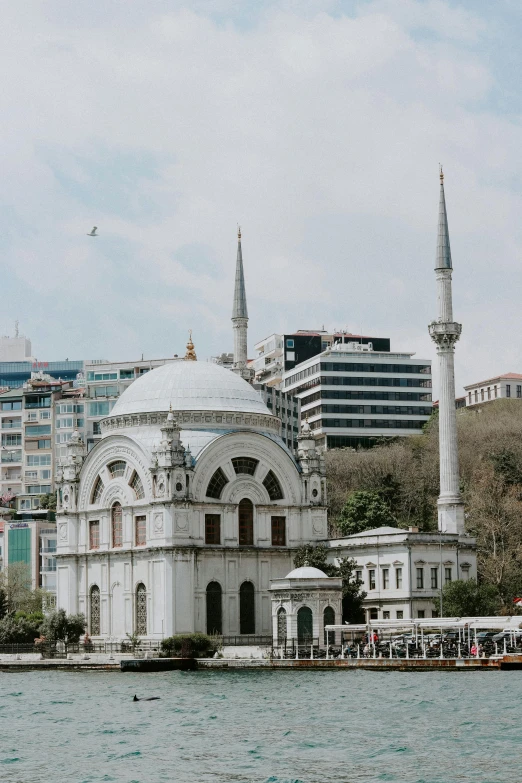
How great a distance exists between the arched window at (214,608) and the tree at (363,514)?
11.8 meters

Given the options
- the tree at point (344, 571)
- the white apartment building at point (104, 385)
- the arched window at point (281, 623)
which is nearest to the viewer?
the arched window at point (281, 623)

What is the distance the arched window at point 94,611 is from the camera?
7912cm

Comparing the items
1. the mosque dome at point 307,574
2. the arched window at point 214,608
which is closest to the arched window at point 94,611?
the arched window at point 214,608

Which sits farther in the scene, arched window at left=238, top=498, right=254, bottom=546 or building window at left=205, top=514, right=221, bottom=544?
arched window at left=238, top=498, right=254, bottom=546

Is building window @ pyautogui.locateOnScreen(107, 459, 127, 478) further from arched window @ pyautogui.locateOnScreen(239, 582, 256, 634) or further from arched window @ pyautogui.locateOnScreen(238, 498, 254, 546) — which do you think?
arched window @ pyautogui.locateOnScreen(239, 582, 256, 634)

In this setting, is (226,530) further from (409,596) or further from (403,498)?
(403,498)

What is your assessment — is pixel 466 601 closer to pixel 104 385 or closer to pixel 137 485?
pixel 137 485

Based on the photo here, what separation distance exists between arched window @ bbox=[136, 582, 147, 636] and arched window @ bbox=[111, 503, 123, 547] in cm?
302

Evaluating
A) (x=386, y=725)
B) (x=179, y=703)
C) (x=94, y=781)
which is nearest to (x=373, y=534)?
(x=179, y=703)

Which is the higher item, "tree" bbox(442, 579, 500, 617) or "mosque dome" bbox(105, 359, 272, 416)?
"mosque dome" bbox(105, 359, 272, 416)

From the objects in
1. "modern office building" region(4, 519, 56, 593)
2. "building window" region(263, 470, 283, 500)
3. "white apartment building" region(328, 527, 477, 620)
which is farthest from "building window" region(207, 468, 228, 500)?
"modern office building" region(4, 519, 56, 593)

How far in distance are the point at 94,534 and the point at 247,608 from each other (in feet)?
30.0

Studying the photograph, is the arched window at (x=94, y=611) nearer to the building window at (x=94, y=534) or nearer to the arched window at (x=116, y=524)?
the building window at (x=94, y=534)

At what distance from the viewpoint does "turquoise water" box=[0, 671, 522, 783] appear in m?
34.3
